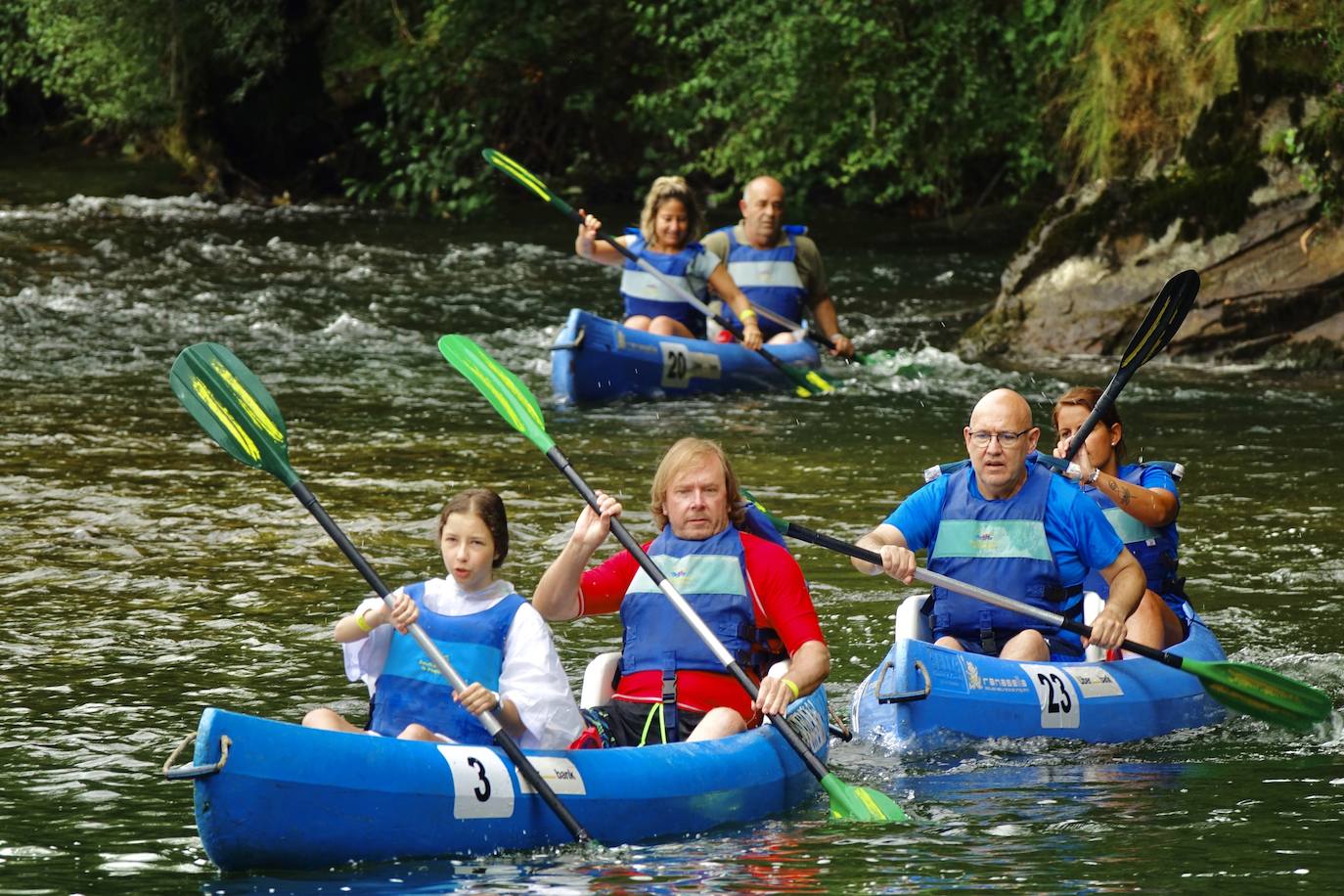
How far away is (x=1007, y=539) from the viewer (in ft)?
17.3

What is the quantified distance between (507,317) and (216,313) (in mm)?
1977

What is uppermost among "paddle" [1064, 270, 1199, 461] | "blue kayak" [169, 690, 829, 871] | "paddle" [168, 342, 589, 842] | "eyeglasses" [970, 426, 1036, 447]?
"paddle" [1064, 270, 1199, 461]

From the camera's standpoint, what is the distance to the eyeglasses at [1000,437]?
5184mm

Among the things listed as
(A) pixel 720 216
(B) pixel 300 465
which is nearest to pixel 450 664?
(B) pixel 300 465

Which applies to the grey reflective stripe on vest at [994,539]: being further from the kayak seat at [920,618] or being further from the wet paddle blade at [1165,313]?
the wet paddle blade at [1165,313]

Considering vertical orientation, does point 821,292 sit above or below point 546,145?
below

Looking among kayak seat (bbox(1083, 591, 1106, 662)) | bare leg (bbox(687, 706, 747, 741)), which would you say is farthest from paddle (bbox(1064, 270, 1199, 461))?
bare leg (bbox(687, 706, 747, 741))

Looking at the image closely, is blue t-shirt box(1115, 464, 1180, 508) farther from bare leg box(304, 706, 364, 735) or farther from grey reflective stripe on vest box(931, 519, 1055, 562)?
bare leg box(304, 706, 364, 735)

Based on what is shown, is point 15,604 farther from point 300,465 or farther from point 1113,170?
point 1113,170

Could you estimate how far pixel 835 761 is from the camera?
5059 millimetres

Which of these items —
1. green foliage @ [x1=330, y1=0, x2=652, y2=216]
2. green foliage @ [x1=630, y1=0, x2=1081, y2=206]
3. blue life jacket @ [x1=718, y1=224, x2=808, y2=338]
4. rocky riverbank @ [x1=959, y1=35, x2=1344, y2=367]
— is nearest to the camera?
blue life jacket @ [x1=718, y1=224, x2=808, y2=338]

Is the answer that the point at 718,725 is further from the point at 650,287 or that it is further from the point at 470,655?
the point at 650,287

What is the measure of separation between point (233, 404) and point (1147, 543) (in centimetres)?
260

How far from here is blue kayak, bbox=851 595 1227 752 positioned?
5008mm
